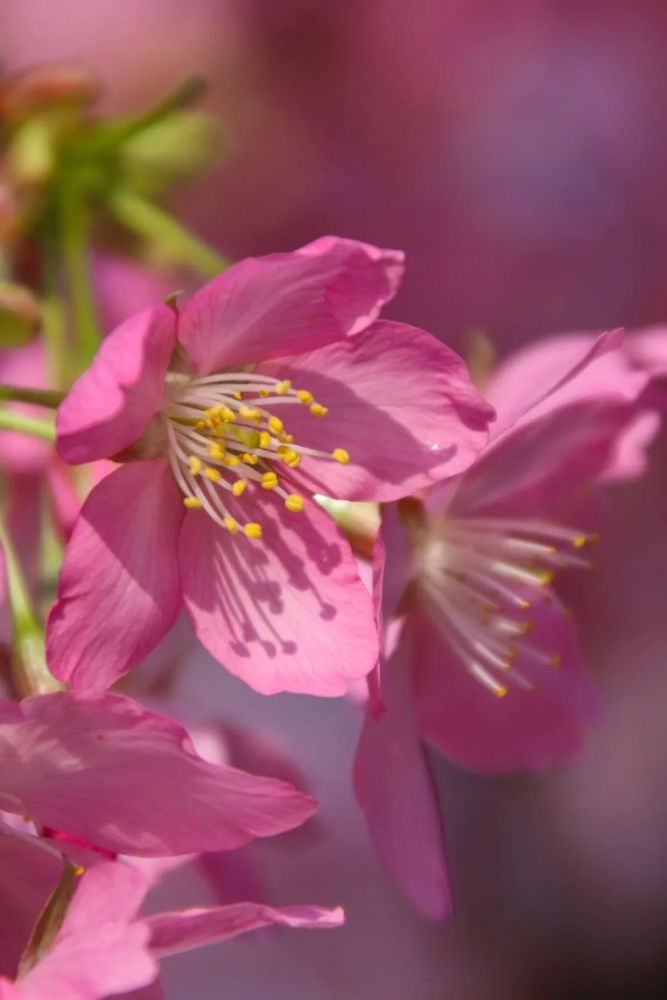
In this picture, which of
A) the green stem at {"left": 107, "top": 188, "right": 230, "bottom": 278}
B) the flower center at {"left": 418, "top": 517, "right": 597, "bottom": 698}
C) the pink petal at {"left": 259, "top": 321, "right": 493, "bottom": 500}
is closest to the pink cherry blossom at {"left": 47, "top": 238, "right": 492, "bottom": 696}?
the pink petal at {"left": 259, "top": 321, "right": 493, "bottom": 500}

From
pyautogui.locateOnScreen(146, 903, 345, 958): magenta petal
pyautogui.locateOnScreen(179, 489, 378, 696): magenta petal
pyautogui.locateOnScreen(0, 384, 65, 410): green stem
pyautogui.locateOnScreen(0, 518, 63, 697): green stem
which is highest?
pyautogui.locateOnScreen(0, 384, 65, 410): green stem

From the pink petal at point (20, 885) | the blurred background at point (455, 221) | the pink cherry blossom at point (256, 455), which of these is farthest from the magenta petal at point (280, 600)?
the blurred background at point (455, 221)

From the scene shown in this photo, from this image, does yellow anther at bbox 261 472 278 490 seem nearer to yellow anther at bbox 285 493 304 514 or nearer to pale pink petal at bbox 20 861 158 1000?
yellow anther at bbox 285 493 304 514

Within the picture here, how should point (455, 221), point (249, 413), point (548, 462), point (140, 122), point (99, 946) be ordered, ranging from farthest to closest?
point (455, 221) < point (140, 122) < point (548, 462) < point (249, 413) < point (99, 946)

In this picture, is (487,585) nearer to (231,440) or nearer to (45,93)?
(231,440)

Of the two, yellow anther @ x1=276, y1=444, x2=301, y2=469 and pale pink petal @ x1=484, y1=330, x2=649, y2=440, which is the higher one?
pale pink petal @ x1=484, y1=330, x2=649, y2=440

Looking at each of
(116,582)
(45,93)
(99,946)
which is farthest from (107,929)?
(45,93)
